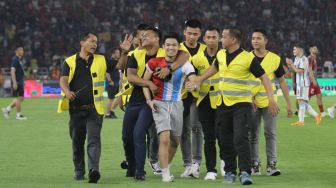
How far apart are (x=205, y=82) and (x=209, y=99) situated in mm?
255

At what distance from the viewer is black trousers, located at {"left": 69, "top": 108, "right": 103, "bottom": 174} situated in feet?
41.3

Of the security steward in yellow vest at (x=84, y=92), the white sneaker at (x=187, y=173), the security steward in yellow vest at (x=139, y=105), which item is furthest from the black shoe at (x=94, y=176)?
the white sneaker at (x=187, y=173)

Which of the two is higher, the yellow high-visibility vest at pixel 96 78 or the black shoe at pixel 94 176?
the yellow high-visibility vest at pixel 96 78

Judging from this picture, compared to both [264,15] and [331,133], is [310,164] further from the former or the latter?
[264,15]

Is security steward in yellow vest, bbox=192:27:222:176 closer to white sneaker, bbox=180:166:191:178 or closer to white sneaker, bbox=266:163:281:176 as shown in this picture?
white sneaker, bbox=180:166:191:178

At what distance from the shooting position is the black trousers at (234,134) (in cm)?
1213

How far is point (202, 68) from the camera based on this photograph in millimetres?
13227

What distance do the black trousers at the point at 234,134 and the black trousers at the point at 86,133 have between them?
168cm

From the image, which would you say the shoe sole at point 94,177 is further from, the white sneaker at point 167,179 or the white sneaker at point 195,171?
the white sneaker at point 195,171

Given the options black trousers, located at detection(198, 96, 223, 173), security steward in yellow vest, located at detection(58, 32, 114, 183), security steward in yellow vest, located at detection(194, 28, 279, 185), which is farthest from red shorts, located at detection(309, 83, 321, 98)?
security steward in yellow vest, located at detection(58, 32, 114, 183)

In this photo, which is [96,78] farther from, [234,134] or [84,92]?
[234,134]

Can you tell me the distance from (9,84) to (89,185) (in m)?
33.7

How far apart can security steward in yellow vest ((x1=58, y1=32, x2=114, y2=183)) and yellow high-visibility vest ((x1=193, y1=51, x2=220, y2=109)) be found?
1.37 metres

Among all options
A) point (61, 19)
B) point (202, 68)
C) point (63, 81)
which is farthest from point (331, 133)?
point (61, 19)
